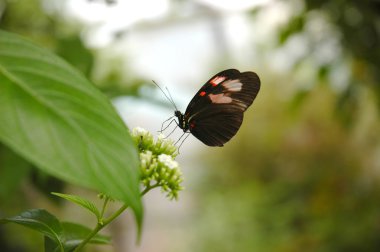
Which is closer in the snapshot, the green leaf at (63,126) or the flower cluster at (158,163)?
the green leaf at (63,126)

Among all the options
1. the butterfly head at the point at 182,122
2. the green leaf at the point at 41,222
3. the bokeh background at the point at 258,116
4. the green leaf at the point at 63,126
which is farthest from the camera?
the bokeh background at the point at 258,116

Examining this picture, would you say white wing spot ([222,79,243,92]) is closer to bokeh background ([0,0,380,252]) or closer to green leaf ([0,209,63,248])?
green leaf ([0,209,63,248])

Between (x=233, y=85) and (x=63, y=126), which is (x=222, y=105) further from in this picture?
(x=63, y=126)

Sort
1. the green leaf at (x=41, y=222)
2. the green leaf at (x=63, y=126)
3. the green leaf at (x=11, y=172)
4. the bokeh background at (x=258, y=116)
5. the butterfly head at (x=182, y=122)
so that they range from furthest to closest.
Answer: the bokeh background at (x=258, y=116)
the green leaf at (x=11, y=172)
the butterfly head at (x=182, y=122)
the green leaf at (x=41, y=222)
the green leaf at (x=63, y=126)

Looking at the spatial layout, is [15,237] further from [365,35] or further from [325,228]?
[325,228]

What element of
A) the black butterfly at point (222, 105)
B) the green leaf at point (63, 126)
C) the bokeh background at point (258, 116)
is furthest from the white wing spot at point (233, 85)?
the bokeh background at point (258, 116)

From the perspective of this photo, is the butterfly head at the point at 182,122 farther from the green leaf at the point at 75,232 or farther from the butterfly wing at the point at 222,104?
the green leaf at the point at 75,232

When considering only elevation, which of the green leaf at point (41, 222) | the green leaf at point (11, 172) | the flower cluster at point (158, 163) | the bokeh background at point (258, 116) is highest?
the bokeh background at point (258, 116)

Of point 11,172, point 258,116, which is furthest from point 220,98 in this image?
point 258,116
